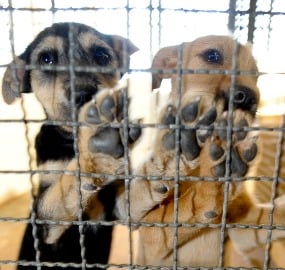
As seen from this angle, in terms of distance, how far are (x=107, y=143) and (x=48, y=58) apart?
1.15 metres

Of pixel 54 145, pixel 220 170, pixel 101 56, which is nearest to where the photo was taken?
pixel 220 170

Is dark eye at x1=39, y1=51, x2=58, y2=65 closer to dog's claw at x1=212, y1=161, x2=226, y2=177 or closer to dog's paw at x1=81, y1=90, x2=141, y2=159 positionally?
dog's paw at x1=81, y1=90, x2=141, y2=159

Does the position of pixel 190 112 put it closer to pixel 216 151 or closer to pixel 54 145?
pixel 216 151

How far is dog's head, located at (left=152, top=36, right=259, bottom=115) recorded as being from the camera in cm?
169

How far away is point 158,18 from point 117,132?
1.83 ft

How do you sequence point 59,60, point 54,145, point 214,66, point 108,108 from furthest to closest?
point 59,60
point 54,145
point 214,66
point 108,108

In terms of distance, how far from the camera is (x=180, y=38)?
5.44ft

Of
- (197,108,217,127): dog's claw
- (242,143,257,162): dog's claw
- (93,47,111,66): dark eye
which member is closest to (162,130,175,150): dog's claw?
(197,108,217,127): dog's claw

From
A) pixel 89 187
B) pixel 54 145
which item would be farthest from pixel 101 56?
pixel 89 187

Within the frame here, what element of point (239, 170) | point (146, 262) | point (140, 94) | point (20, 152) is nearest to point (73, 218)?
point (146, 262)

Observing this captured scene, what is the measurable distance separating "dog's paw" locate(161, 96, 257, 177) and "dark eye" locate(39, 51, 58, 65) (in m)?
1.11

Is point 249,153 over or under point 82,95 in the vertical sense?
under

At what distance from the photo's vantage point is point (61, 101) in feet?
6.89

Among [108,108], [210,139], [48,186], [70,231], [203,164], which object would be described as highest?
[108,108]
